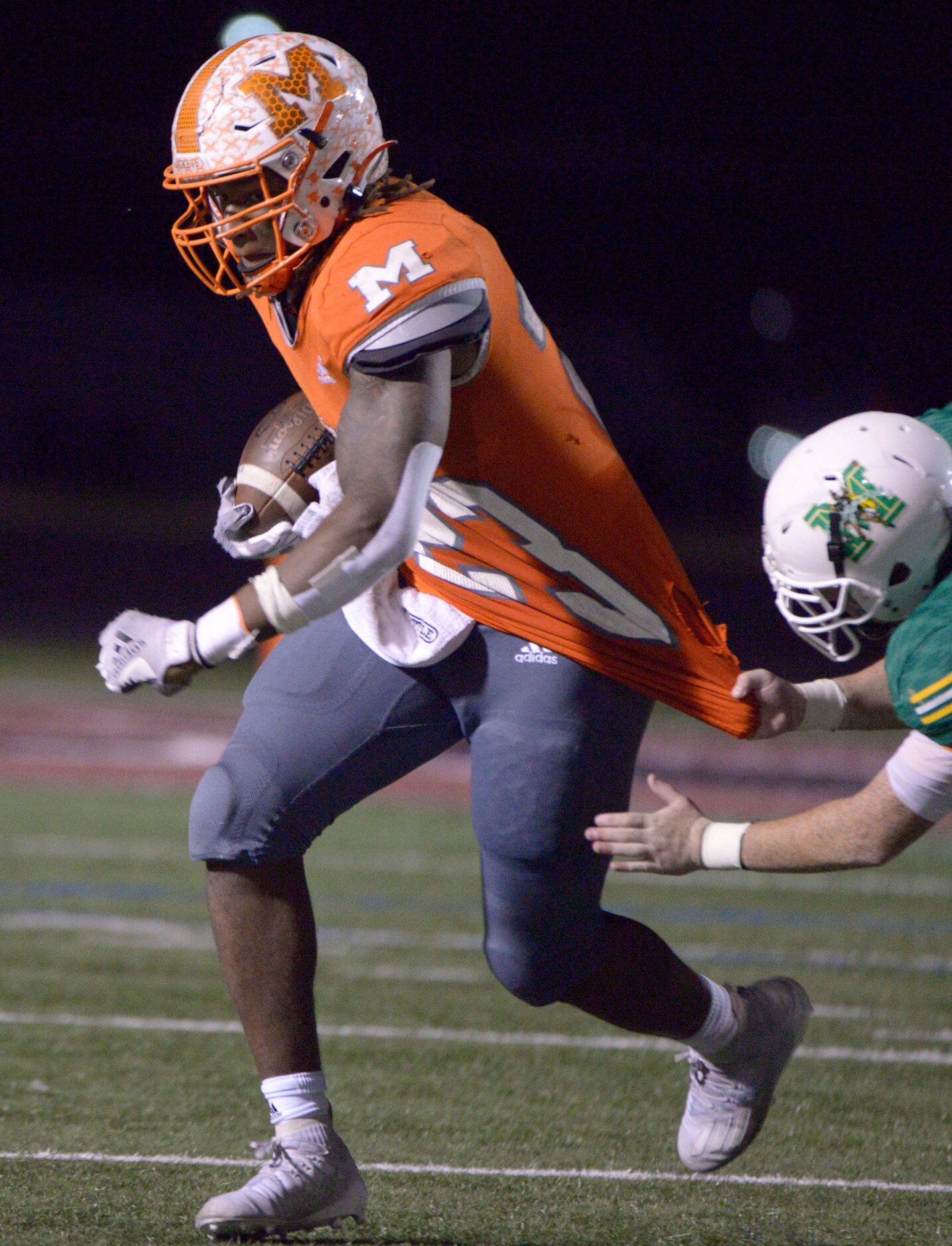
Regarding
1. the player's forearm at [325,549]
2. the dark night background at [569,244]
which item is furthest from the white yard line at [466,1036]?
the dark night background at [569,244]

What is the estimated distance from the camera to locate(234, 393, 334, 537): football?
2.65 metres

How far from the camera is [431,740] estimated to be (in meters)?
2.58

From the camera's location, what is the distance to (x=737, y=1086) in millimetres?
2748

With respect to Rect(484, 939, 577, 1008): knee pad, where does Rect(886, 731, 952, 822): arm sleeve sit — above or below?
above

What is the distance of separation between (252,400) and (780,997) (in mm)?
16545

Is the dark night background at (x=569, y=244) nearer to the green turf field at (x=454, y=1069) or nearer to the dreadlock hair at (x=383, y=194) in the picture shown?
the green turf field at (x=454, y=1069)

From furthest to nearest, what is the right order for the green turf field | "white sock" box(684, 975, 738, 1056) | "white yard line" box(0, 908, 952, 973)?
1. "white yard line" box(0, 908, 952, 973)
2. "white sock" box(684, 975, 738, 1056)
3. the green turf field

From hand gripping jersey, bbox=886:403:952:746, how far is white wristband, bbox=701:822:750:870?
0.30 meters

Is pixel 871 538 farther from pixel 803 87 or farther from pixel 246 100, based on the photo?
pixel 803 87

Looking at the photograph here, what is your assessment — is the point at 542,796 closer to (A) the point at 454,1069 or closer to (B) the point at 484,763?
(B) the point at 484,763

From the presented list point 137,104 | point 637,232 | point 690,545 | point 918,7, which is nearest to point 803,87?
point 918,7

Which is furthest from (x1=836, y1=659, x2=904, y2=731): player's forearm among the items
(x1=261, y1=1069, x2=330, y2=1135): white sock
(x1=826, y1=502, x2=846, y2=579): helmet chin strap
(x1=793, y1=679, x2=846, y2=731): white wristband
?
(x1=261, y1=1069, x2=330, y2=1135): white sock

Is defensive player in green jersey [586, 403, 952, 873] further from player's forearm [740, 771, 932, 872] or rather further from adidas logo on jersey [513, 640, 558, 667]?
adidas logo on jersey [513, 640, 558, 667]

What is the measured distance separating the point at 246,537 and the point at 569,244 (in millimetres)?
15947
